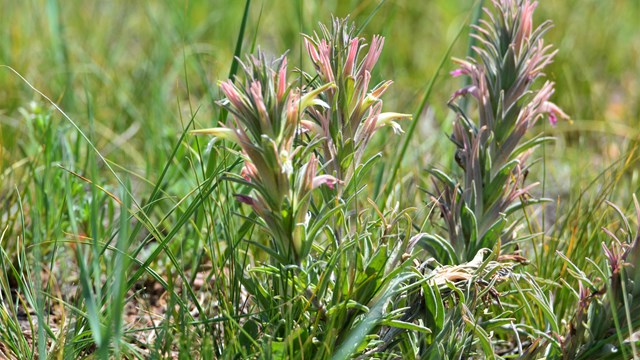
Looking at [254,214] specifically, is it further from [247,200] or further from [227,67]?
[227,67]

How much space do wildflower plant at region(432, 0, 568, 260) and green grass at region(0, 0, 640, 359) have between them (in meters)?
0.07

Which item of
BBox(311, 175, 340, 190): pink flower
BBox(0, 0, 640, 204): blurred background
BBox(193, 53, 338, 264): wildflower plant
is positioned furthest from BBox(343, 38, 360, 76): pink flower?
BBox(0, 0, 640, 204): blurred background

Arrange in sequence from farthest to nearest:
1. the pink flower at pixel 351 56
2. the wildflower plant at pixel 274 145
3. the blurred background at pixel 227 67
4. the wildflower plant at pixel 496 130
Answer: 1. the blurred background at pixel 227 67
2. the wildflower plant at pixel 496 130
3. the pink flower at pixel 351 56
4. the wildflower plant at pixel 274 145

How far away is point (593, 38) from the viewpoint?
4.30 meters

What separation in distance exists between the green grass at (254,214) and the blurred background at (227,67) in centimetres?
1

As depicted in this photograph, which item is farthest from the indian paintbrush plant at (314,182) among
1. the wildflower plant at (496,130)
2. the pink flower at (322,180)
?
the wildflower plant at (496,130)

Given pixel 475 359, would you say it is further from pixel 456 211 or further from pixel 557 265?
pixel 557 265

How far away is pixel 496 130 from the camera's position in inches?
73.9

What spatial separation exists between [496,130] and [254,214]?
22.8 inches

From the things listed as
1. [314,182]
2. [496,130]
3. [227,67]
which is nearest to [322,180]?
[314,182]

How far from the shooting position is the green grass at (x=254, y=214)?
165 centimetres

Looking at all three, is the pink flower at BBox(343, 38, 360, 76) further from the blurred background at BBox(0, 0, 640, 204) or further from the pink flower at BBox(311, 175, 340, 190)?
the blurred background at BBox(0, 0, 640, 204)

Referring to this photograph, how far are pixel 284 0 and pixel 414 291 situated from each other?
313 centimetres

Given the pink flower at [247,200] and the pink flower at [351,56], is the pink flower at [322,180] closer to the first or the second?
the pink flower at [247,200]
